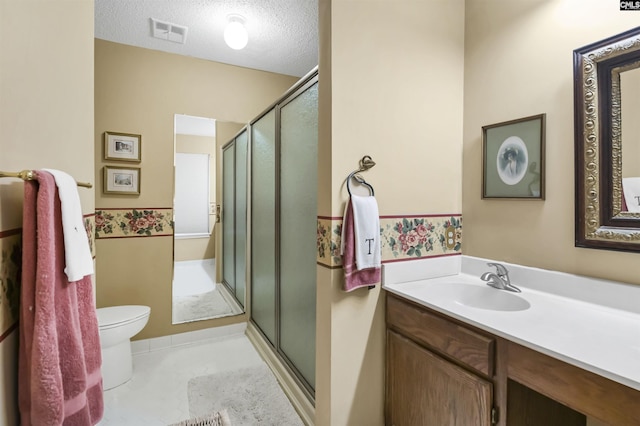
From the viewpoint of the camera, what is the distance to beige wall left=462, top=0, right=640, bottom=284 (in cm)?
123

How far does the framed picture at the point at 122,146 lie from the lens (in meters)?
2.30

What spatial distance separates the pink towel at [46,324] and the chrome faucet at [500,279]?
1568mm

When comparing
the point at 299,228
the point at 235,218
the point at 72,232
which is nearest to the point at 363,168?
the point at 299,228

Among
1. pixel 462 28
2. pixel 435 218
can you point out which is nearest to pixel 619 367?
pixel 435 218

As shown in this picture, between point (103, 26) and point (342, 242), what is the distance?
7.58 ft

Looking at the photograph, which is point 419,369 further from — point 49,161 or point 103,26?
point 103,26

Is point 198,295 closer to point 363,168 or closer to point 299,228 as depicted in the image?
point 299,228

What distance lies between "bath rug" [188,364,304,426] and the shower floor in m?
0.69

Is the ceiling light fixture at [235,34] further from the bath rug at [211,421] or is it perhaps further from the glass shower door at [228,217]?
the bath rug at [211,421]

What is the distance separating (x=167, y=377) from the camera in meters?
2.08

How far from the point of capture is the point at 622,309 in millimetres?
1120

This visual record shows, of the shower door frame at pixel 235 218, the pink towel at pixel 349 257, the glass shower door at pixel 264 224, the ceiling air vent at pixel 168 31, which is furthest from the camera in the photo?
the shower door frame at pixel 235 218

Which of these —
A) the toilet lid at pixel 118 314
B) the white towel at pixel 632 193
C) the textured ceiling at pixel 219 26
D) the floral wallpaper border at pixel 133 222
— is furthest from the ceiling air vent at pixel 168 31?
the white towel at pixel 632 193

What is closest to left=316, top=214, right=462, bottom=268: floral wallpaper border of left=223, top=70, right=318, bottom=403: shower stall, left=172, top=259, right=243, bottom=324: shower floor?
left=223, top=70, right=318, bottom=403: shower stall
